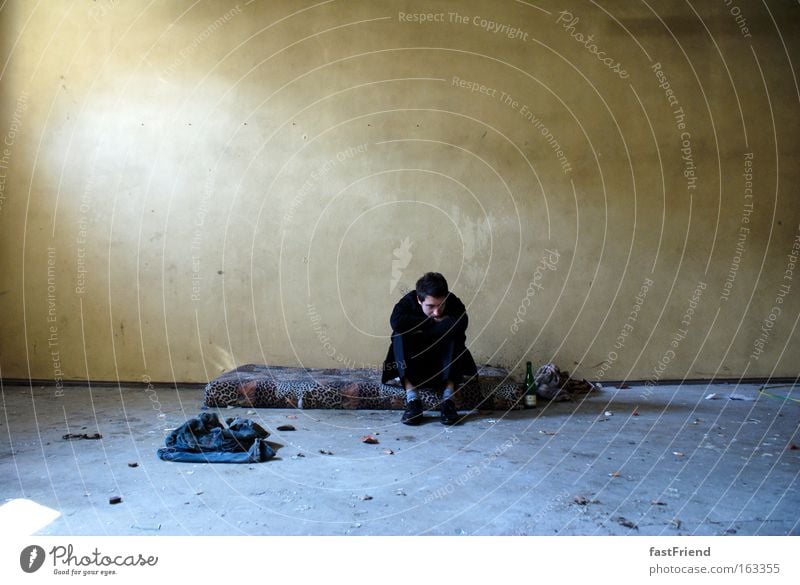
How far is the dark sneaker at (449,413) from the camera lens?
11.8 ft

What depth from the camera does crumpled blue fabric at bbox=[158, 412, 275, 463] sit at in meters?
2.83

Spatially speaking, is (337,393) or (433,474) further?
(337,393)

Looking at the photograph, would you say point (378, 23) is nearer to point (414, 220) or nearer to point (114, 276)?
point (414, 220)

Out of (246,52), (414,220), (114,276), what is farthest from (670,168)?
(114,276)

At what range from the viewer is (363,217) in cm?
483

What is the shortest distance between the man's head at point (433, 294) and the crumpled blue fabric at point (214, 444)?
1.21m

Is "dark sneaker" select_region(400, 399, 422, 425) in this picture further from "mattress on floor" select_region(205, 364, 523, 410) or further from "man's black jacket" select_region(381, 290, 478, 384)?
"man's black jacket" select_region(381, 290, 478, 384)

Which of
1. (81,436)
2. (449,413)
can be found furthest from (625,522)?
(81,436)

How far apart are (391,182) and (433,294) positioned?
1.42 metres

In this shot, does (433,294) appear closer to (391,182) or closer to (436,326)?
(436,326)

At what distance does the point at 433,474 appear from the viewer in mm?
2678

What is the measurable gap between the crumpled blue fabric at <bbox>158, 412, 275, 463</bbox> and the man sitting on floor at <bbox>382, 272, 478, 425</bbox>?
0.99 m

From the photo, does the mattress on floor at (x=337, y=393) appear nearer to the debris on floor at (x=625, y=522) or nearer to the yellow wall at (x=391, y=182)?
the yellow wall at (x=391, y=182)

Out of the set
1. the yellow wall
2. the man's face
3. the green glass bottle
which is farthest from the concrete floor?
the yellow wall
